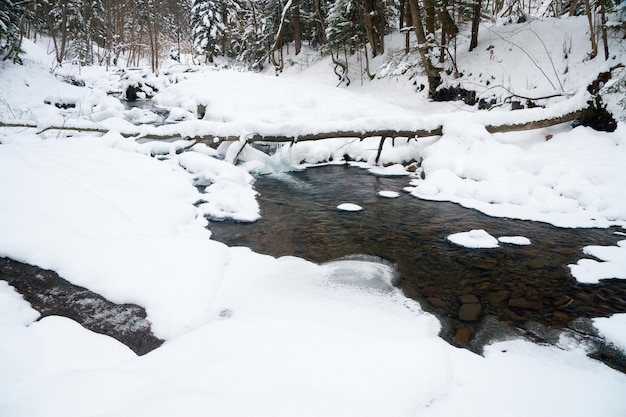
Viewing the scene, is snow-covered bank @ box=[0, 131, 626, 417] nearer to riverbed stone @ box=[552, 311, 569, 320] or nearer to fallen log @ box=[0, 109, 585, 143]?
riverbed stone @ box=[552, 311, 569, 320]

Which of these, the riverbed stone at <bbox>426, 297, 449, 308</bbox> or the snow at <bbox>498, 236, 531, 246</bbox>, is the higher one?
the snow at <bbox>498, 236, 531, 246</bbox>

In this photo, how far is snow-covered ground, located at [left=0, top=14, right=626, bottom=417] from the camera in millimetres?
1543

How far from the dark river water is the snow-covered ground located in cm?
17

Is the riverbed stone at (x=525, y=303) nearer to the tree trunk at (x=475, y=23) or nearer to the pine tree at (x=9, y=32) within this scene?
the tree trunk at (x=475, y=23)

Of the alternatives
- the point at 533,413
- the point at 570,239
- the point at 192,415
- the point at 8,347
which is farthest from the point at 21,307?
the point at 570,239

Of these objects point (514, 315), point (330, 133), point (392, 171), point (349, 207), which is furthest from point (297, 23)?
point (514, 315)

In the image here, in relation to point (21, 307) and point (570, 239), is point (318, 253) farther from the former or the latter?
point (570, 239)

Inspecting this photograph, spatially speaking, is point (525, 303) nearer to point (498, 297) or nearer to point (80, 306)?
point (498, 297)

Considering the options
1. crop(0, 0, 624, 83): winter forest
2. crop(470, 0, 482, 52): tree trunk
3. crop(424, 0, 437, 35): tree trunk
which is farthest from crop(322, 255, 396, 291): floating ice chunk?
crop(470, 0, 482, 52): tree trunk

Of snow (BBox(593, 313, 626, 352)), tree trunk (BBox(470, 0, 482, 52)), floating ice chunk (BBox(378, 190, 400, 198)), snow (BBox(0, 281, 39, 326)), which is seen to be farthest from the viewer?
tree trunk (BBox(470, 0, 482, 52))

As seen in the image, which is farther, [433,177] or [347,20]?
[347,20]

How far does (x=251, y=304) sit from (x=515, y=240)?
3.30 m

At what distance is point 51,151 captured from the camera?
15.4 feet

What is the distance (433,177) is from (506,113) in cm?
221
